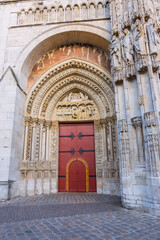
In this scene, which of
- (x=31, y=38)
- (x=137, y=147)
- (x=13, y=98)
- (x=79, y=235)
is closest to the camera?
(x=79, y=235)

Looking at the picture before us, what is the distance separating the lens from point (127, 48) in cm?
583

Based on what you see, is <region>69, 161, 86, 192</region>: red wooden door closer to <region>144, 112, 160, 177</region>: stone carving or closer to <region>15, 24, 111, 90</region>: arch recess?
<region>144, 112, 160, 177</region>: stone carving

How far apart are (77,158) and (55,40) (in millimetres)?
6267

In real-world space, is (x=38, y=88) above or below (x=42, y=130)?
above

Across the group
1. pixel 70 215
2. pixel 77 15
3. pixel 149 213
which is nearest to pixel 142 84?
pixel 149 213

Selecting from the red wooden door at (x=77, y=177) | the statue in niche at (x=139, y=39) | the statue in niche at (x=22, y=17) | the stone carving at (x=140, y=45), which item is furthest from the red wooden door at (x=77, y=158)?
the statue in niche at (x=22, y=17)

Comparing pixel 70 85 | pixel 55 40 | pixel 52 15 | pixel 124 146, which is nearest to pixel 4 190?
pixel 124 146

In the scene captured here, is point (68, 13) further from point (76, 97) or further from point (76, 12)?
point (76, 97)

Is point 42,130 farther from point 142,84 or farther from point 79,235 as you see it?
point 79,235

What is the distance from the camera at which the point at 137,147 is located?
17.1ft

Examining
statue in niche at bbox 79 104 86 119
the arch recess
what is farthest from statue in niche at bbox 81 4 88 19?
statue in niche at bbox 79 104 86 119

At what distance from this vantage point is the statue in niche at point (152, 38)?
5.31 m

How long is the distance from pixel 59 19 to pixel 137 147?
755cm

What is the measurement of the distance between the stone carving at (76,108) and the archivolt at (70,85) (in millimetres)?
404
